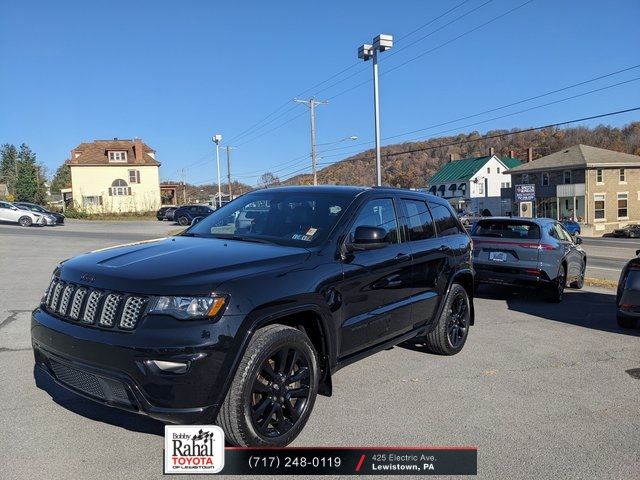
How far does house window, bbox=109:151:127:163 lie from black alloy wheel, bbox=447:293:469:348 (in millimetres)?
62340

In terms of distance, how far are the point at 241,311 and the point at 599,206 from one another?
206ft

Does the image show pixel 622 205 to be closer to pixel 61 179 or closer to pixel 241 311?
pixel 241 311

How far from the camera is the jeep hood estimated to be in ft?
10.6

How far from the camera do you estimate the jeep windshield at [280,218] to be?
432 cm

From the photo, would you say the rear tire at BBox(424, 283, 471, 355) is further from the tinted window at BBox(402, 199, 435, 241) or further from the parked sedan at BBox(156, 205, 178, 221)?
the parked sedan at BBox(156, 205, 178, 221)

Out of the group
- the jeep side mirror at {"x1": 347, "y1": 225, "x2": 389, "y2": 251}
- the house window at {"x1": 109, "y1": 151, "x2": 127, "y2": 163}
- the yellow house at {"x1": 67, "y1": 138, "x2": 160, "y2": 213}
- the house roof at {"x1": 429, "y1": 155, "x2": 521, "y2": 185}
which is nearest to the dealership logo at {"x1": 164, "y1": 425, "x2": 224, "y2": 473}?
the jeep side mirror at {"x1": 347, "y1": 225, "x2": 389, "y2": 251}

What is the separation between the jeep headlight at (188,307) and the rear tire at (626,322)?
245 inches

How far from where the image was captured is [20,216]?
35.4 m

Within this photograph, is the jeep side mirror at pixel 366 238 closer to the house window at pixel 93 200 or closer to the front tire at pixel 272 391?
the front tire at pixel 272 391

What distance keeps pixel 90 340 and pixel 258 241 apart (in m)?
1.51

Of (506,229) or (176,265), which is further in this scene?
(506,229)

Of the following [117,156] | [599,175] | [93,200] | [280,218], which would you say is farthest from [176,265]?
[117,156]

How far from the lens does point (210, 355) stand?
3.12 meters

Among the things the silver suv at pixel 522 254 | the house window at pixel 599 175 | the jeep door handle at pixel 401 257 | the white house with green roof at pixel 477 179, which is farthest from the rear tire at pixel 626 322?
the white house with green roof at pixel 477 179
